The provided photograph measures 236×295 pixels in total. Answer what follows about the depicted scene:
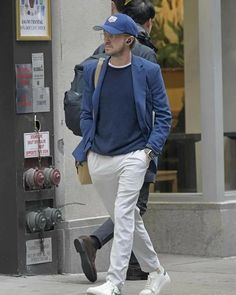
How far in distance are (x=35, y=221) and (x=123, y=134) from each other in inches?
59.4

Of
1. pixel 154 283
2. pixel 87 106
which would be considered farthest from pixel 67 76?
pixel 154 283

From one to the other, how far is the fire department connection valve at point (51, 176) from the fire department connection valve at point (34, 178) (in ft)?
0.19

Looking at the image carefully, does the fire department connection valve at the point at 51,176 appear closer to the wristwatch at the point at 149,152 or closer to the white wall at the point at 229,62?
the wristwatch at the point at 149,152

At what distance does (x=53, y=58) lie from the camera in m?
7.46

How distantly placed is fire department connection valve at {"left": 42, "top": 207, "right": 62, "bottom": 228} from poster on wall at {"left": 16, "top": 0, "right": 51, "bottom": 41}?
1371 millimetres

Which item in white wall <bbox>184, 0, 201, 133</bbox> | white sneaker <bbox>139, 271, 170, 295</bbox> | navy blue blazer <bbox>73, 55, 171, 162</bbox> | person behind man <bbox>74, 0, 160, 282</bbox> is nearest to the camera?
navy blue blazer <bbox>73, 55, 171, 162</bbox>

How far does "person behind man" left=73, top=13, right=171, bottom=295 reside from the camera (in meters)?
5.95

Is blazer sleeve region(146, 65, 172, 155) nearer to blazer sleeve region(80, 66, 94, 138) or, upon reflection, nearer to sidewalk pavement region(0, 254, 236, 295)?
blazer sleeve region(80, 66, 94, 138)

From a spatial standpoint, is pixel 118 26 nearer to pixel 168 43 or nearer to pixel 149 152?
pixel 149 152

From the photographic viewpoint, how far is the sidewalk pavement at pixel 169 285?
671 centimetres

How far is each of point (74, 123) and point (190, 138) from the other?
2.47m

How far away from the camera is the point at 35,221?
721 cm

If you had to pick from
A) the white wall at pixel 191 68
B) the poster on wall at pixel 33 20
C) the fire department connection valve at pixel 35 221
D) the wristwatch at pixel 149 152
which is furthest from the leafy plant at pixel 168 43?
the wristwatch at pixel 149 152

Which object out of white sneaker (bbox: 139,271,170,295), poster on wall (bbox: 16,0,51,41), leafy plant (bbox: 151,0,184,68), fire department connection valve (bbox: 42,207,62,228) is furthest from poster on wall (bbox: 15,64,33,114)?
leafy plant (bbox: 151,0,184,68)
